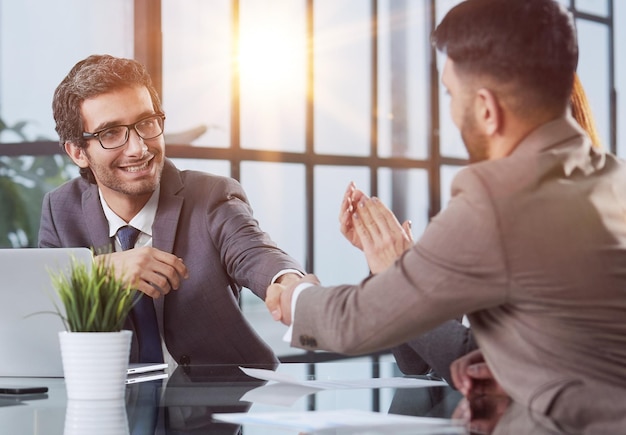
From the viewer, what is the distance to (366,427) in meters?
1.35

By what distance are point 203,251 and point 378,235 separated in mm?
1020

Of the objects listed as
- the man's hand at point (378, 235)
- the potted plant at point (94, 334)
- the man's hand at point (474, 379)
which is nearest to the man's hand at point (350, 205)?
the man's hand at point (378, 235)

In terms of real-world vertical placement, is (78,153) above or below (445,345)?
above

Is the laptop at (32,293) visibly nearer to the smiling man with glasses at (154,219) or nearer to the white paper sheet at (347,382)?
the white paper sheet at (347,382)

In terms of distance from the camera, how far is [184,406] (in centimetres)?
169

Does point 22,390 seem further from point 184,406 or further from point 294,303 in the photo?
point 294,303

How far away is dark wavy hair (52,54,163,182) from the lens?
9.69 ft

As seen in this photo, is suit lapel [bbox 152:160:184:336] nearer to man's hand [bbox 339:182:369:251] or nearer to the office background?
man's hand [bbox 339:182:369:251]

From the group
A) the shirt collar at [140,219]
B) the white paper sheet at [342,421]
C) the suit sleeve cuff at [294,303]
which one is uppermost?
the shirt collar at [140,219]

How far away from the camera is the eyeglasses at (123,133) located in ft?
9.62

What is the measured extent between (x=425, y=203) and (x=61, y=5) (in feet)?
8.90

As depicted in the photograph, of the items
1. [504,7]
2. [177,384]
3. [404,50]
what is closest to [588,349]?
[504,7]

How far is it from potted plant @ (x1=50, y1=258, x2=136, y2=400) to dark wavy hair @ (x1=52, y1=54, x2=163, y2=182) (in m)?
1.34

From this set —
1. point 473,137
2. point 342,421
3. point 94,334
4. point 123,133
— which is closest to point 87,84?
point 123,133
